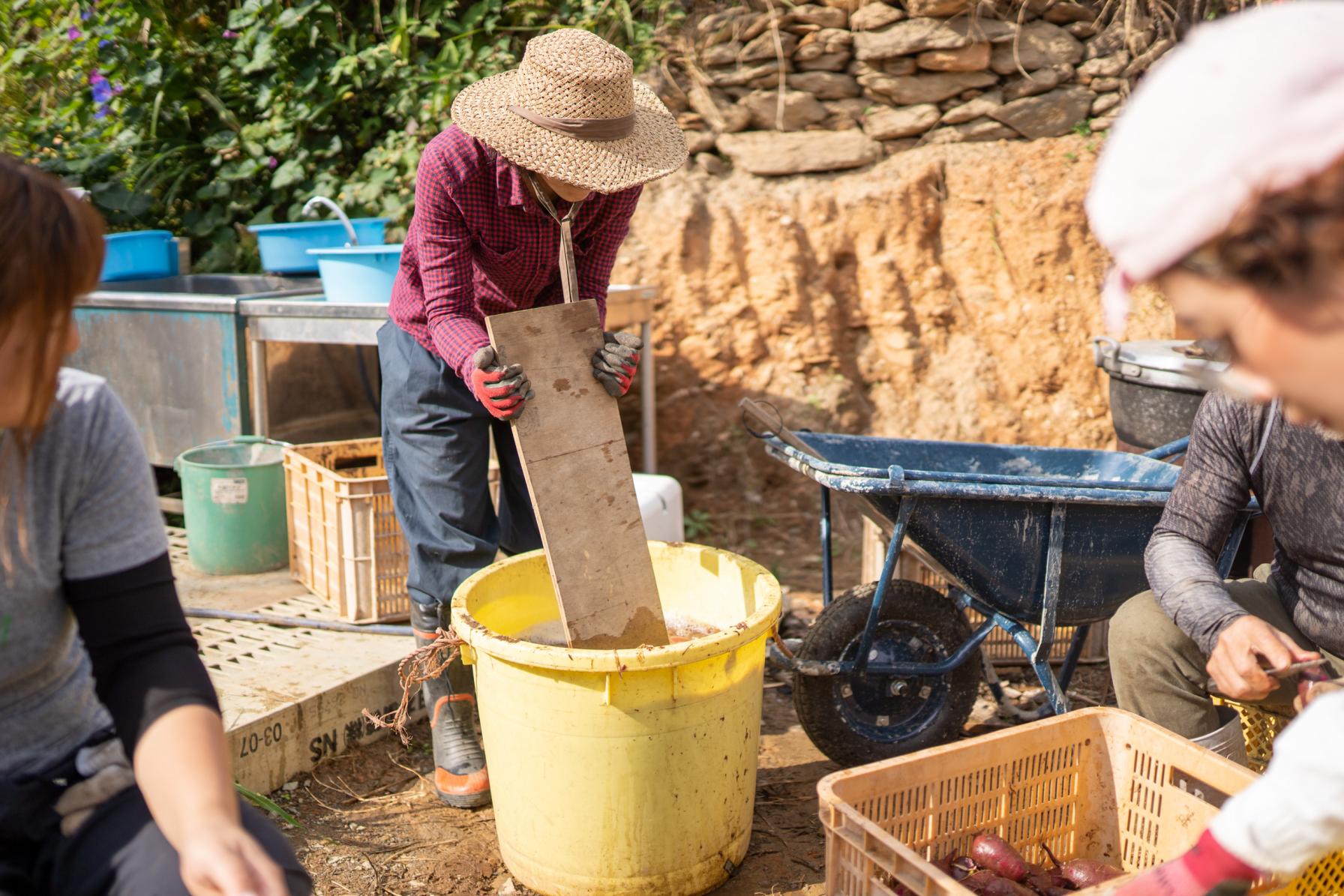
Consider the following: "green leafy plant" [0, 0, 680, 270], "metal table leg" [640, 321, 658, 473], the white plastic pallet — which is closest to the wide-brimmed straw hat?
the white plastic pallet

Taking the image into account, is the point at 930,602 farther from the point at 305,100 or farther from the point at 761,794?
the point at 305,100

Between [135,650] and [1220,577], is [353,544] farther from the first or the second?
[1220,577]

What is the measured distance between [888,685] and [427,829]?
121cm

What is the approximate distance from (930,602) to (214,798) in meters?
2.12

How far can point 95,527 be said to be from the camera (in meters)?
1.35

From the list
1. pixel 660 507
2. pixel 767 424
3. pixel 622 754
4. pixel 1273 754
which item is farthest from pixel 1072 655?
pixel 622 754

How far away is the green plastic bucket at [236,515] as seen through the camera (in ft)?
13.0

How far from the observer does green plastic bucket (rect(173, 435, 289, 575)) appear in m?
3.97

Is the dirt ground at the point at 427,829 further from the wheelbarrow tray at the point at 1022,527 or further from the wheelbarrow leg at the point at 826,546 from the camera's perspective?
the wheelbarrow tray at the point at 1022,527

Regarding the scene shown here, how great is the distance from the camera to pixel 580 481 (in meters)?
2.51

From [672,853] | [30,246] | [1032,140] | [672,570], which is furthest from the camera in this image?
[1032,140]

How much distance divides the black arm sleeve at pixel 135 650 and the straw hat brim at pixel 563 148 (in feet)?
4.27

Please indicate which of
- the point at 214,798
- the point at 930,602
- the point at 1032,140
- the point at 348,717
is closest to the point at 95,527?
the point at 214,798

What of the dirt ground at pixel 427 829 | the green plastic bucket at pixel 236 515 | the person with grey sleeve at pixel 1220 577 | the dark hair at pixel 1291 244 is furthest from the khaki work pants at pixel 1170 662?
the green plastic bucket at pixel 236 515
